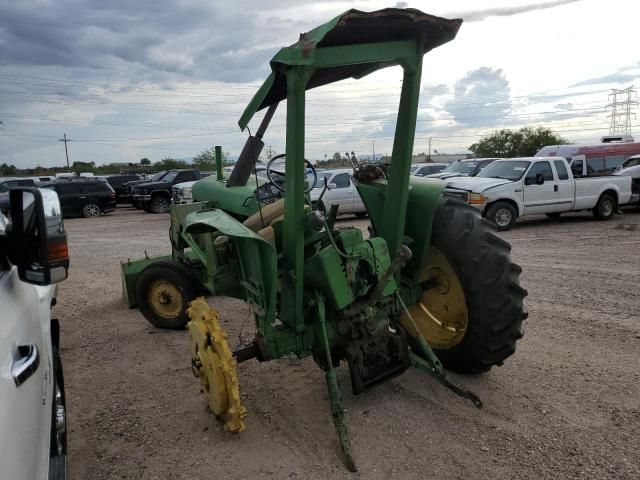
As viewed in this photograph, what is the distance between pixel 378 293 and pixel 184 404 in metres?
1.78

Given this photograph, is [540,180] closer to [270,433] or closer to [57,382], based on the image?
[270,433]

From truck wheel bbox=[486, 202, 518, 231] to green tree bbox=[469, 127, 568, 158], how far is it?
118 feet

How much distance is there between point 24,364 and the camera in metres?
1.72

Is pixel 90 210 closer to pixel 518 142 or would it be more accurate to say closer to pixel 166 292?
pixel 166 292

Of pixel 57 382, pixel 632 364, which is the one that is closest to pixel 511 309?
pixel 632 364

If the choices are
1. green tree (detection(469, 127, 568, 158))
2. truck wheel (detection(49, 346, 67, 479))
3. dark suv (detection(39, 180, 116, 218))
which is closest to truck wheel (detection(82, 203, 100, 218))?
dark suv (detection(39, 180, 116, 218))

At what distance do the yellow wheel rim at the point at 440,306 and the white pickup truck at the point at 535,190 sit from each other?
796 cm

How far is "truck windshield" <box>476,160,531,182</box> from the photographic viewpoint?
1248 centimetres

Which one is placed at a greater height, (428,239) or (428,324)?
(428,239)

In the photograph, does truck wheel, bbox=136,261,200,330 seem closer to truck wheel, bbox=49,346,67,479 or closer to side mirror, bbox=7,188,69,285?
truck wheel, bbox=49,346,67,479

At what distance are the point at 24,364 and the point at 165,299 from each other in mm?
3906

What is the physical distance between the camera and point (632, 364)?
411 centimetres

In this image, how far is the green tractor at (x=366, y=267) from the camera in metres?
3.00

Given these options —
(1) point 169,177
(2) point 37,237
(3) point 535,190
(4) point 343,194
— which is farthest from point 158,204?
(2) point 37,237
